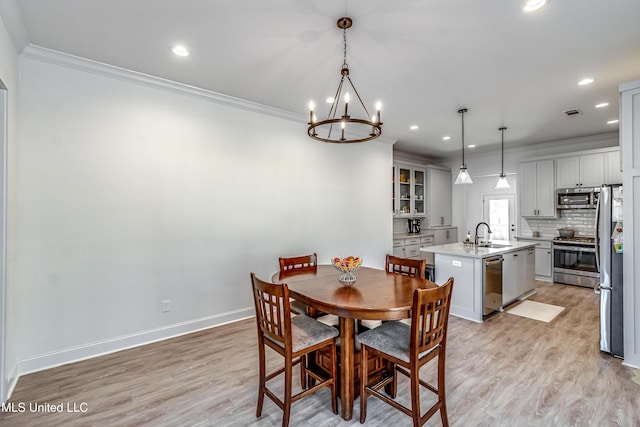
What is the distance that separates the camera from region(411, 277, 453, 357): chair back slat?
1.71 meters

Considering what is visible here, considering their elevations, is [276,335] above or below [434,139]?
below

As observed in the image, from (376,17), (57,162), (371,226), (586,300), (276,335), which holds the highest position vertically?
(376,17)


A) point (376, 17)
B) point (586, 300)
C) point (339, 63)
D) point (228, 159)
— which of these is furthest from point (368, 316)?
point (586, 300)

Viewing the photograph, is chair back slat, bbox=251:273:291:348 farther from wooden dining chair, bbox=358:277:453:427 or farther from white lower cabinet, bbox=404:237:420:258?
white lower cabinet, bbox=404:237:420:258

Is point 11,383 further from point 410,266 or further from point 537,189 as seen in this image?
point 537,189

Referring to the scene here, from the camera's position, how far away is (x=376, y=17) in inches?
84.9

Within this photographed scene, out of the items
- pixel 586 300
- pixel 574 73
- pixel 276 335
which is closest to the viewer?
pixel 276 335

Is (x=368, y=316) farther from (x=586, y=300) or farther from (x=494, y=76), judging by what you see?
(x=586, y=300)

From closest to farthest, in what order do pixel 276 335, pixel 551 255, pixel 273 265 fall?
1. pixel 276 335
2. pixel 273 265
3. pixel 551 255

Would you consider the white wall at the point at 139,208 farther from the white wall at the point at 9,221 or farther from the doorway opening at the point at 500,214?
the doorway opening at the point at 500,214

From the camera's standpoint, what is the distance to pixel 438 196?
23.7 feet

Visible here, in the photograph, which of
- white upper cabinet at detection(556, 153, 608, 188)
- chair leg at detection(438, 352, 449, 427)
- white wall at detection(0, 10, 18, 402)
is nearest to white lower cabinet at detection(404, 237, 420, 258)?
white upper cabinet at detection(556, 153, 608, 188)

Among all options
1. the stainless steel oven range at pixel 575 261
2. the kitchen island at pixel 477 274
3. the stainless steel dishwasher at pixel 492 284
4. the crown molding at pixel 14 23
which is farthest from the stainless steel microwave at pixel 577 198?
the crown molding at pixel 14 23

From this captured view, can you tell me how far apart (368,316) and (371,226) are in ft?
12.1
